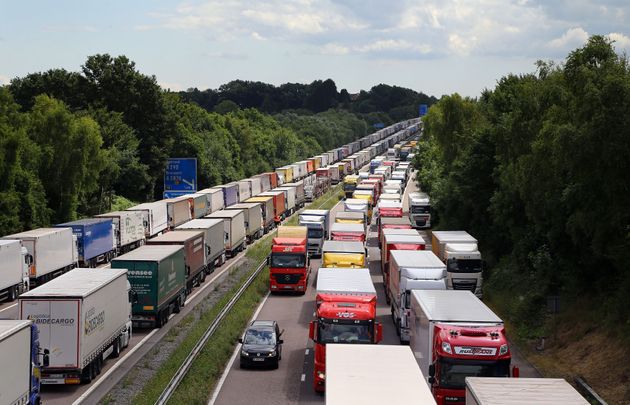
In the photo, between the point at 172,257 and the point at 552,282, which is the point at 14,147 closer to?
the point at 172,257

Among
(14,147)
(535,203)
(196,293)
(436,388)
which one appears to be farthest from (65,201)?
(436,388)

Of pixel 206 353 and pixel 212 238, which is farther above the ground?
pixel 212 238

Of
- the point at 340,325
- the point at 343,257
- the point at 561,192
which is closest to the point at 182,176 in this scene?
the point at 343,257

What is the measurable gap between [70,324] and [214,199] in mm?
53475

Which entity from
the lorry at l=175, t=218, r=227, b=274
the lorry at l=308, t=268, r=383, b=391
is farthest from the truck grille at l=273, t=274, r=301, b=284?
the lorry at l=308, t=268, r=383, b=391

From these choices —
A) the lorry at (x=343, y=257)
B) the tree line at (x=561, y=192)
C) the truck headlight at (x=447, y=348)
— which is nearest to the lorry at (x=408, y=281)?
the tree line at (x=561, y=192)

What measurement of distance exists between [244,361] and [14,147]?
35490 mm

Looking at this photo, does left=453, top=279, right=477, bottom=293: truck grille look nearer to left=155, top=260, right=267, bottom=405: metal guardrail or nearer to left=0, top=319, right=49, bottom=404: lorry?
left=155, top=260, right=267, bottom=405: metal guardrail

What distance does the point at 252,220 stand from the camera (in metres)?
69.4

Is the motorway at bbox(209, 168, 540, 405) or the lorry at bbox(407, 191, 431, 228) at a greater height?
the lorry at bbox(407, 191, 431, 228)

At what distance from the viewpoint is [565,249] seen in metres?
37.8

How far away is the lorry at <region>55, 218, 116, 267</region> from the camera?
51.6 m

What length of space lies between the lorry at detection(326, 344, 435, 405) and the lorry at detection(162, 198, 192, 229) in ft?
163

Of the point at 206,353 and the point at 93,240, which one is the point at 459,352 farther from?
the point at 93,240
